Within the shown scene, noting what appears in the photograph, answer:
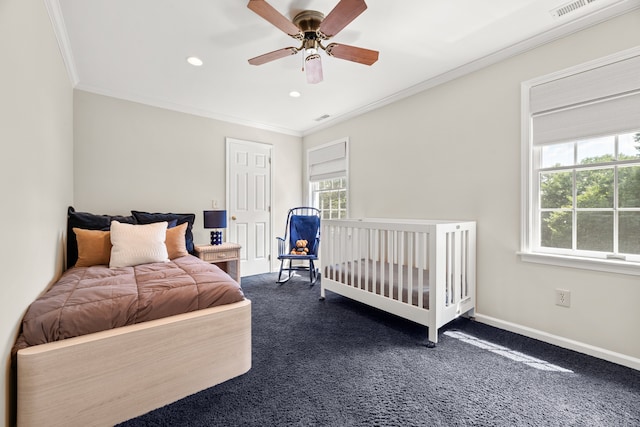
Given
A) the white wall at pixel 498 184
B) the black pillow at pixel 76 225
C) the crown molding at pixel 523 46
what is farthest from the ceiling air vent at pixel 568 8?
the black pillow at pixel 76 225

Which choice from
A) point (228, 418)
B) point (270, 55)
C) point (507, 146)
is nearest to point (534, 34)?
point (507, 146)

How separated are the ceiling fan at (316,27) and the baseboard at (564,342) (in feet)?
7.86

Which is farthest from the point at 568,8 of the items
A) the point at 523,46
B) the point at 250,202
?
the point at 250,202

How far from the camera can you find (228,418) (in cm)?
134

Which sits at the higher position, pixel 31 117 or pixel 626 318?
pixel 31 117

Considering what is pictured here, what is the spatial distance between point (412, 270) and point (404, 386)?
86 cm

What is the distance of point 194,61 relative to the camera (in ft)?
8.16

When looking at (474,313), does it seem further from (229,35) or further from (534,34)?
(229,35)

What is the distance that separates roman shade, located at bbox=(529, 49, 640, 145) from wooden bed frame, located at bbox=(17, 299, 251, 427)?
8.48 feet

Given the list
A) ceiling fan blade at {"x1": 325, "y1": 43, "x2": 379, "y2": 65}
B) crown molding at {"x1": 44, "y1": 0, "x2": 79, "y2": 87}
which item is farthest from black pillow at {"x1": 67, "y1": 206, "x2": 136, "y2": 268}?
ceiling fan blade at {"x1": 325, "y1": 43, "x2": 379, "y2": 65}

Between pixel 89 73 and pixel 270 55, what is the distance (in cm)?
202

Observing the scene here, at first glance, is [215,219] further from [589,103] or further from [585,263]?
[589,103]

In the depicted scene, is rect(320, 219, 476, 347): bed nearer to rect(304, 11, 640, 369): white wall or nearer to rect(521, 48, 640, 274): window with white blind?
rect(304, 11, 640, 369): white wall

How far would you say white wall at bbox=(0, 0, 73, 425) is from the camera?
1.11 m
